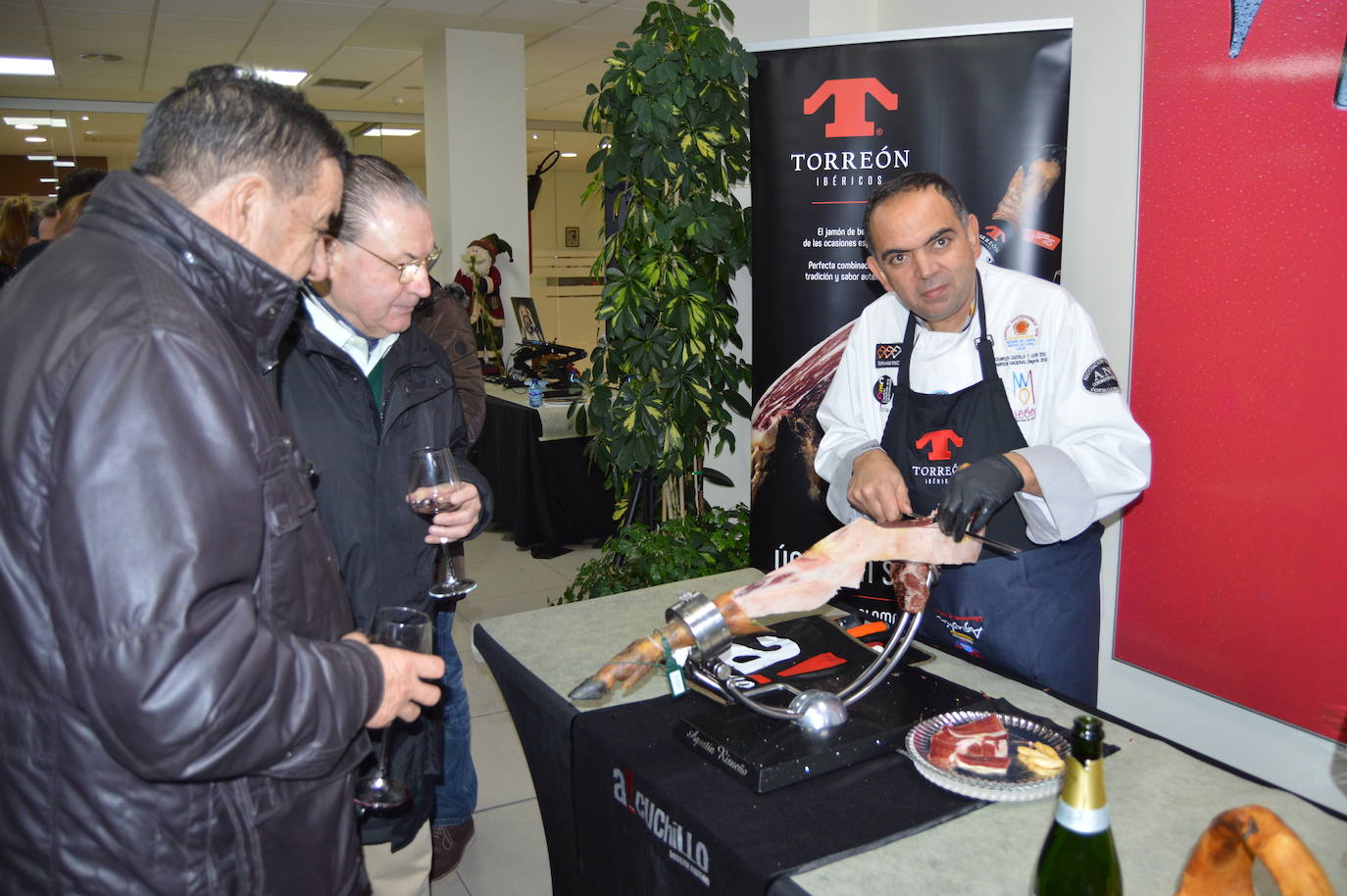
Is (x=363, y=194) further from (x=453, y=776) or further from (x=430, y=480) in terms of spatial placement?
(x=453, y=776)

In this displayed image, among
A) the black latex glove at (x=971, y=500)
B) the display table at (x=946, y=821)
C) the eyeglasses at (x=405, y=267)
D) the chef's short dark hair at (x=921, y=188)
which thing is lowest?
the display table at (x=946, y=821)

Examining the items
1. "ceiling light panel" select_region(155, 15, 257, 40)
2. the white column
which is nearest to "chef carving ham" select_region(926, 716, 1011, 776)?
the white column

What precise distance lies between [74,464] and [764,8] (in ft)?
11.2

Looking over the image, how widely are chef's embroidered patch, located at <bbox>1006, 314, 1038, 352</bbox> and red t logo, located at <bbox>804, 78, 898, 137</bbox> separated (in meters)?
1.19

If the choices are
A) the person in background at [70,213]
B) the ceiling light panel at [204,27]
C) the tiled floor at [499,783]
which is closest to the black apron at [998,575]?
the tiled floor at [499,783]

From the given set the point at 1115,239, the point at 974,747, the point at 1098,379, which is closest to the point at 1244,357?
the point at 1115,239

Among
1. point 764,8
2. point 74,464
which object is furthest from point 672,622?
point 764,8

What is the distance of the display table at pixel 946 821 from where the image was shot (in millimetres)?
1137

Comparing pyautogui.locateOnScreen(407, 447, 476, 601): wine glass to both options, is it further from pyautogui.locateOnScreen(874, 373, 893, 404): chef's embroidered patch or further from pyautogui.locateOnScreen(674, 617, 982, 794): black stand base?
pyautogui.locateOnScreen(874, 373, 893, 404): chef's embroidered patch

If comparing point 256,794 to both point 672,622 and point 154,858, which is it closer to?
point 154,858

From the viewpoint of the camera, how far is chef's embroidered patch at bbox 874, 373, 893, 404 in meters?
2.28

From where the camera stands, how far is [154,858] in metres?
1.07

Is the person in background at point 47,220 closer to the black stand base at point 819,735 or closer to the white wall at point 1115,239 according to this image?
the black stand base at point 819,735

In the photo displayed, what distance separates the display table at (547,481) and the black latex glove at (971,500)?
3933 mm
